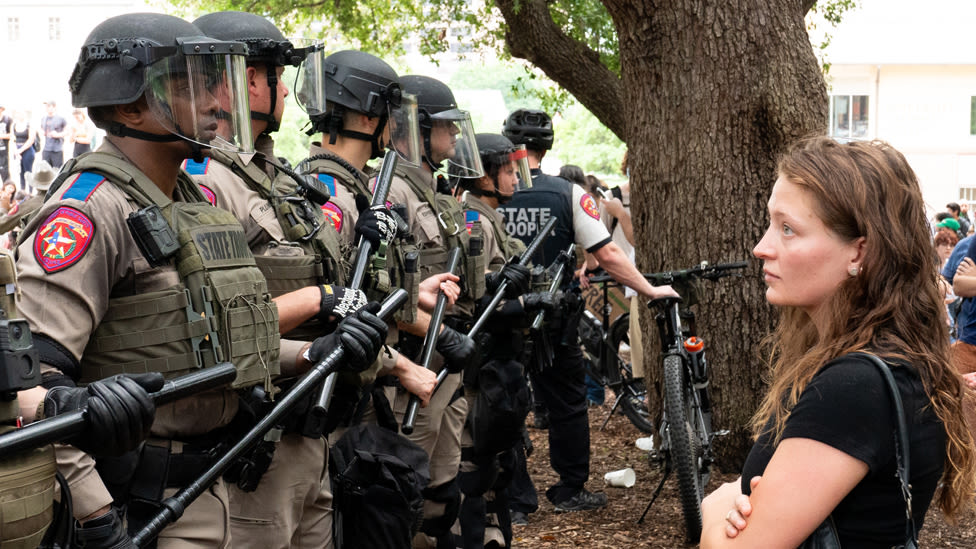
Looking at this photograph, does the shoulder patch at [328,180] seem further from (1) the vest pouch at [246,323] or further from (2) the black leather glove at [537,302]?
→ (2) the black leather glove at [537,302]

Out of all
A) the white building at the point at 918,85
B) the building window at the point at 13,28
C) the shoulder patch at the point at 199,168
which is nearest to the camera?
the shoulder patch at the point at 199,168

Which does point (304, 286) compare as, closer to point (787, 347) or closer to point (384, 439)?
point (384, 439)

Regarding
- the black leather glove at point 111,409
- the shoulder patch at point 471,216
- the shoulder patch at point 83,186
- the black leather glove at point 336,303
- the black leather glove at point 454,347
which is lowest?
the black leather glove at point 454,347

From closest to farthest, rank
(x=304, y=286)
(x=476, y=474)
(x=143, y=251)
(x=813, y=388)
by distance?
(x=813, y=388) < (x=143, y=251) < (x=304, y=286) < (x=476, y=474)

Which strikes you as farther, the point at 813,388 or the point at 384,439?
the point at 384,439

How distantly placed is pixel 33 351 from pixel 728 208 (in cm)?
486

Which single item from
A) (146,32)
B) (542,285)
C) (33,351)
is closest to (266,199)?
(146,32)

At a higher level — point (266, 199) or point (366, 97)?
point (366, 97)

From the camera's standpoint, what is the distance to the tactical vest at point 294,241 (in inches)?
130

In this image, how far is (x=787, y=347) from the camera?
2.27 metres

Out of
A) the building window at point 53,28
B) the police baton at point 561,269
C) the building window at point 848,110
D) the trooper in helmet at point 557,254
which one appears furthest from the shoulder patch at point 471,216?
the building window at point 53,28

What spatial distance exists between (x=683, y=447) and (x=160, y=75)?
3.52 meters

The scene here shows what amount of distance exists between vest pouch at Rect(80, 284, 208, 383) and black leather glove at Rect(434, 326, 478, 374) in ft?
6.27

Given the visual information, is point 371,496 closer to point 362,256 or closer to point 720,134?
point 362,256
